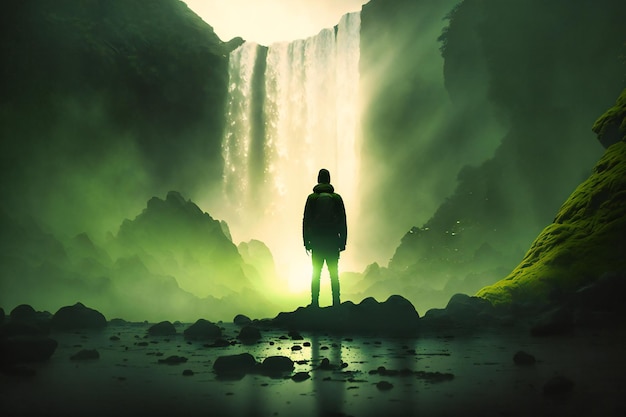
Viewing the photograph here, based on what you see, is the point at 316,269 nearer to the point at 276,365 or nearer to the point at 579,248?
the point at 276,365

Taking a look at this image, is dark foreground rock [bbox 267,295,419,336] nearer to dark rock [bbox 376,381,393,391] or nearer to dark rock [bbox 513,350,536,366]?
dark rock [bbox 513,350,536,366]

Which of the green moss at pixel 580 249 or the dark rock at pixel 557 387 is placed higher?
the green moss at pixel 580 249

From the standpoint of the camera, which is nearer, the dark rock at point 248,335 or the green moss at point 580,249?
A: the dark rock at point 248,335

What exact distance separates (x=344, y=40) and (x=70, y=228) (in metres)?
32.8

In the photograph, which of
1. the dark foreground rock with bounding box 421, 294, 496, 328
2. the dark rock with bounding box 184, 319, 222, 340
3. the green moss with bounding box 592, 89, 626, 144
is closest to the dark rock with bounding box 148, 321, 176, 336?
the dark rock with bounding box 184, 319, 222, 340

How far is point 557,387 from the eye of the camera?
4.23 metres

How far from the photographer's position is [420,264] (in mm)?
52812

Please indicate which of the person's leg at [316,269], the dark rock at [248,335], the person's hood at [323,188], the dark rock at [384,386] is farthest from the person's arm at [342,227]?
the dark rock at [384,386]

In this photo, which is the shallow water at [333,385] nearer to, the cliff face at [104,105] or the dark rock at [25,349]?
the dark rock at [25,349]

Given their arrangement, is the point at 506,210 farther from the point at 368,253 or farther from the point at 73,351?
the point at 73,351

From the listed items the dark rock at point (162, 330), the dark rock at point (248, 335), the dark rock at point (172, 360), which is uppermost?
the dark rock at point (162, 330)

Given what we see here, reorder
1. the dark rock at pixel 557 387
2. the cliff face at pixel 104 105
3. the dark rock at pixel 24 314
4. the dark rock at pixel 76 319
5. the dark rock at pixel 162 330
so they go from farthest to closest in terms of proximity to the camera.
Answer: the cliff face at pixel 104 105
the dark rock at pixel 24 314
the dark rock at pixel 76 319
the dark rock at pixel 162 330
the dark rock at pixel 557 387

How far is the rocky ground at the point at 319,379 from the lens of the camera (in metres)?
Result: 3.78

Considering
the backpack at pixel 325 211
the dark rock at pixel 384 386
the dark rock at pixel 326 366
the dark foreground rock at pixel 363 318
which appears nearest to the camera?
the dark rock at pixel 384 386
